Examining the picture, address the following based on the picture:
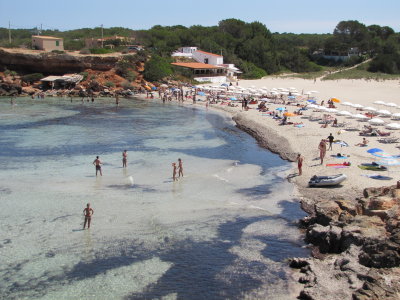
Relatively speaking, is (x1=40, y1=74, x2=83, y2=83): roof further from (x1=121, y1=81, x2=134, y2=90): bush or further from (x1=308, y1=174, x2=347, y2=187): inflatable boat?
(x1=308, y1=174, x2=347, y2=187): inflatable boat

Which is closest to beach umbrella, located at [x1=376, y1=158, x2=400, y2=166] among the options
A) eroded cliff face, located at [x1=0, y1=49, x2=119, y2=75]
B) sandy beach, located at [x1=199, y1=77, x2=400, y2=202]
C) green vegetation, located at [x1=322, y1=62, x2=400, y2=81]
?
sandy beach, located at [x1=199, y1=77, x2=400, y2=202]

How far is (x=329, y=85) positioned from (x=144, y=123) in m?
33.1

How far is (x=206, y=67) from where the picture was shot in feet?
216

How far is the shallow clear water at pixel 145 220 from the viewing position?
41.2ft

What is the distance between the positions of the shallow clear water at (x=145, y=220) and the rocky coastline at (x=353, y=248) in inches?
27.9

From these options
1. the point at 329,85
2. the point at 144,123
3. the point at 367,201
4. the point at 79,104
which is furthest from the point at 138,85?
the point at 367,201

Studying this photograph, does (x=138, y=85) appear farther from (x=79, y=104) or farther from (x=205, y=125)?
(x=205, y=125)

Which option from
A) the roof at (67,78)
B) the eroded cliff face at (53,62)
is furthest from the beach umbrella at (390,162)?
the eroded cliff face at (53,62)

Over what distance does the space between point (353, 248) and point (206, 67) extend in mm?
55179

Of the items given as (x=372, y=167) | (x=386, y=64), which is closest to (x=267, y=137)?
(x=372, y=167)

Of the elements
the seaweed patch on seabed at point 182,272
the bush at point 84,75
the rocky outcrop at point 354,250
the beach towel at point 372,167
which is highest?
the bush at point 84,75

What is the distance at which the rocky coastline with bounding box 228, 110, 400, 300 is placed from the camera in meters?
11.3

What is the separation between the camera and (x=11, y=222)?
16375 mm

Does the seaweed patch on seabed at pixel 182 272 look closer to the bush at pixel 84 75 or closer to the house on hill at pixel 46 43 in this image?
the bush at pixel 84 75
